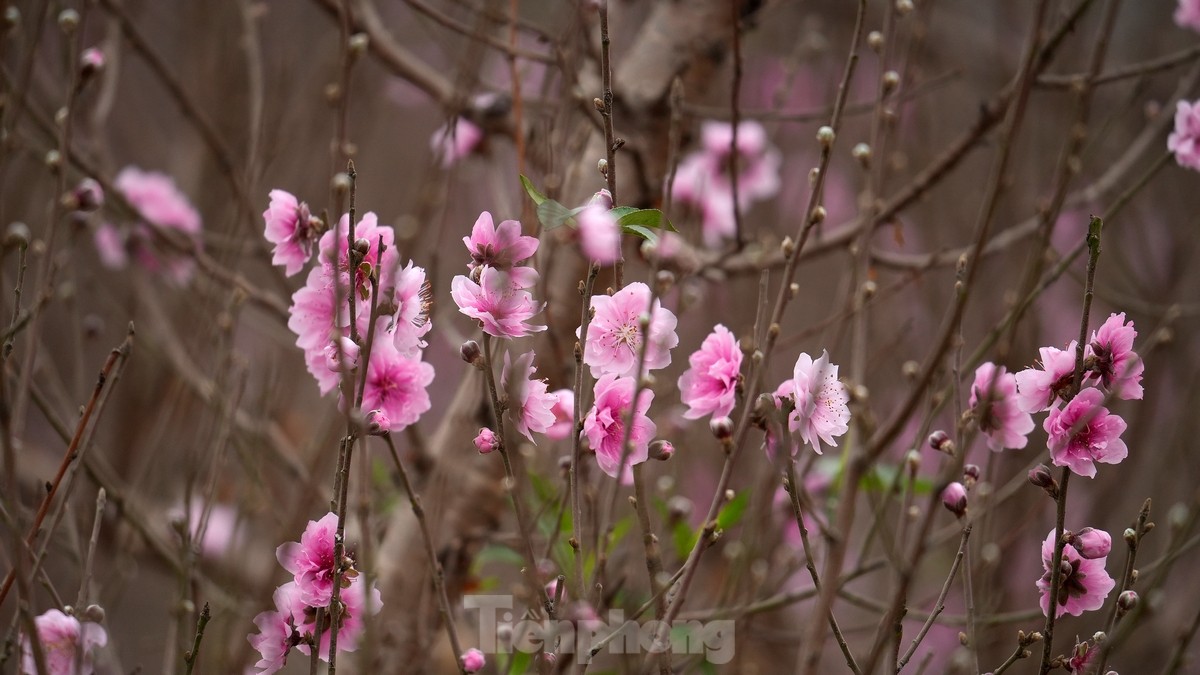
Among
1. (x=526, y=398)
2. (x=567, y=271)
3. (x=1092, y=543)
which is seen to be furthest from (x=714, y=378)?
(x=567, y=271)

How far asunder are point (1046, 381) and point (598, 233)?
0.50 meters

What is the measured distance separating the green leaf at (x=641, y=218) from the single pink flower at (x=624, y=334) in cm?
6

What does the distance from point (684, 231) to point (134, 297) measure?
144cm

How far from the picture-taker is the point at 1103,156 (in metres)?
2.99

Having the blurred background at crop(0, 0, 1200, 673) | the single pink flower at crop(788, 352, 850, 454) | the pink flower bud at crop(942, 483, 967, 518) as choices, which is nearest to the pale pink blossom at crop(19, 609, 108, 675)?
the blurred background at crop(0, 0, 1200, 673)

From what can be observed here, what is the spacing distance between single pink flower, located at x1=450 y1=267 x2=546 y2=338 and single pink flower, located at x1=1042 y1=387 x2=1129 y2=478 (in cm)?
53

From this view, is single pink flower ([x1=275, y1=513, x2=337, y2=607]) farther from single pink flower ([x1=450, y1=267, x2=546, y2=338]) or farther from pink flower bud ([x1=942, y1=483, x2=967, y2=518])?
pink flower bud ([x1=942, y1=483, x2=967, y2=518])

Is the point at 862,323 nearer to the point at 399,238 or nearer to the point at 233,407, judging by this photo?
the point at 233,407

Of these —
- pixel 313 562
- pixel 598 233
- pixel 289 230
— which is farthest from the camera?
pixel 289 230

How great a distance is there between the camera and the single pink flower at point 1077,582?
2.99 ft

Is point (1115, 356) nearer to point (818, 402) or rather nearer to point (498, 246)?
point (818, 402)

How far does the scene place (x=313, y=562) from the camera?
86cm

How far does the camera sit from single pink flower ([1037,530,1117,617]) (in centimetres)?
91

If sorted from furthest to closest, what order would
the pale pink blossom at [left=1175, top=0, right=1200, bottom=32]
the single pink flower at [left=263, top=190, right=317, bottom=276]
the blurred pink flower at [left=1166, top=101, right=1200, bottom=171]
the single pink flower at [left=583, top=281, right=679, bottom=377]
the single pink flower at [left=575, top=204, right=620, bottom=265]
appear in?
the pale pink blossom at [left=1175, top=0, right=1200, bottom=32], the blurred pink flower at [left=1166, top=101, right=1200, bottom=171], the single pink flower at [left=263, top=190, right=317, bottom=276], the single pink flower at [left=583, top=281, right=679, bottom=377], the single pink flower at [left=575, top=204, right=620, bottom=265]
